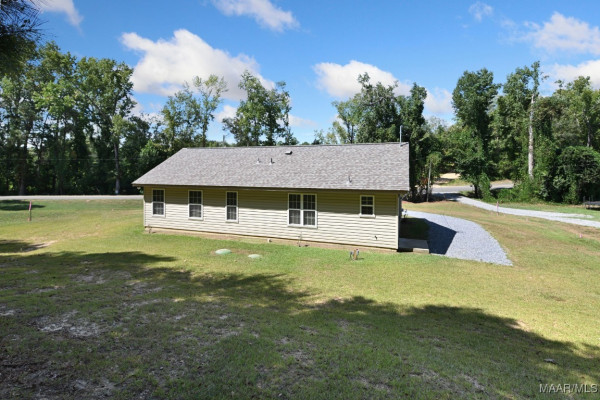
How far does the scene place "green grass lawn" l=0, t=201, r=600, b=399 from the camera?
4039mm

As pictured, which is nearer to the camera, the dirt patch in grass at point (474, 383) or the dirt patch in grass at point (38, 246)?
the dirt patch in grass at point (474, 383)

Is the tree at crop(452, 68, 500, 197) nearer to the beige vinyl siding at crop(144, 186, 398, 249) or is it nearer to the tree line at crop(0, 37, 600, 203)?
the tree line at crop(0, 37, 600, 203)

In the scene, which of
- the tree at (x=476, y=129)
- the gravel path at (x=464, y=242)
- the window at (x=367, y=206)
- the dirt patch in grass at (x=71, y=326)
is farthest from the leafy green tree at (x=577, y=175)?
the dirt patch in grass at (x=71, y=326)

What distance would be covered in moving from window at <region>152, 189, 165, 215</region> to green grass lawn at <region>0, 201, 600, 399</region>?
5.41m

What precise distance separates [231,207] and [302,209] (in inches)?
161

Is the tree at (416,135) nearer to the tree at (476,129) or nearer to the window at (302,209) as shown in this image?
the tree at (476,129)

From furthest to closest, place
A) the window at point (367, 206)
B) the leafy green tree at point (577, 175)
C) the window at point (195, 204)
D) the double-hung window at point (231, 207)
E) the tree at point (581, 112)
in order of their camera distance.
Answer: the tree at point (581, 112)
the leafy green tree at point (577, 175)
the window at point (195, 204)
the double-hung window at point (231, 207)
the window at point (367, 206)

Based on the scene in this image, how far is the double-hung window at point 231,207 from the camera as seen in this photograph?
54.4 feet

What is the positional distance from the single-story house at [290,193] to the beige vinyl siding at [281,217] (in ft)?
0.14

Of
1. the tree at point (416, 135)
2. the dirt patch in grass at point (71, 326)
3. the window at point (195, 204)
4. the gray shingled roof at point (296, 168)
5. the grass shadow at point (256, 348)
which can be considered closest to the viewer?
the grass shadow at point (256, 348)

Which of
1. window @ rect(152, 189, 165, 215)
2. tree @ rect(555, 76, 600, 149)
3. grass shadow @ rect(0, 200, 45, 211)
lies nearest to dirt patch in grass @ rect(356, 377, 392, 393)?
window @ rect(152, 189, 165, 215)

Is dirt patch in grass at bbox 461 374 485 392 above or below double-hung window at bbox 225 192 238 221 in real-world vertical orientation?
below

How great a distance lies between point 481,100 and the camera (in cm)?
3750

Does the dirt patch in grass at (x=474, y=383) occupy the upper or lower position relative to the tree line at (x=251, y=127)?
lower
